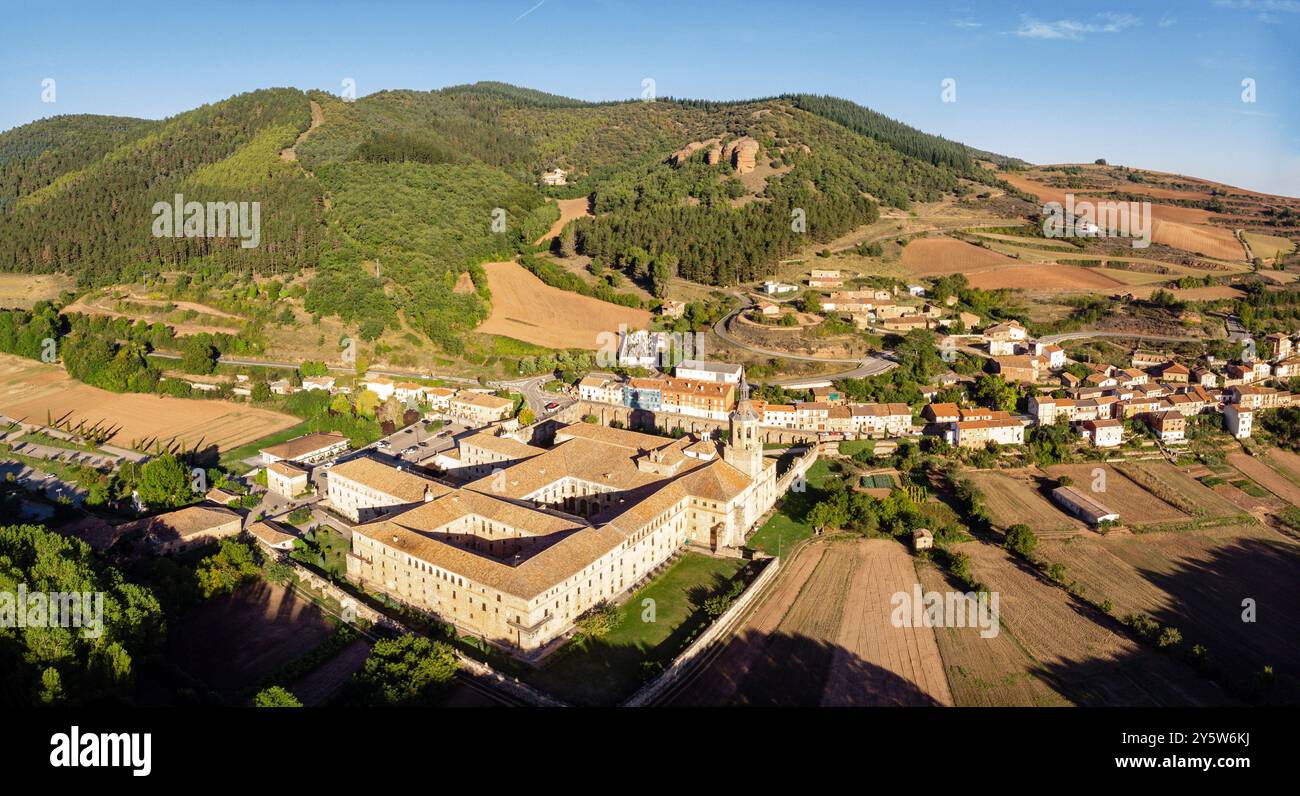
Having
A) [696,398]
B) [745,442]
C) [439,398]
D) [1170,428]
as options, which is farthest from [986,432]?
[439,398]

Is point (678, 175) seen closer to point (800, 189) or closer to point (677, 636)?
point (800, 189)

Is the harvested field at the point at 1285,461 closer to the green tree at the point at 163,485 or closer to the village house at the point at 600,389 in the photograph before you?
the village house at the point at 600,389

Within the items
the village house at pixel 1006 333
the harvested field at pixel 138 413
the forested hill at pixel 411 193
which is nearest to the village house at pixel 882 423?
the village house at pixel 1006 333

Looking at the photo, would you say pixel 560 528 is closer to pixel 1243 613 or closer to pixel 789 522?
pixel 789 522

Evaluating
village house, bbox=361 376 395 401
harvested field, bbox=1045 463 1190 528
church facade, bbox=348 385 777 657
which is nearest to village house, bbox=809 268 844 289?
harvested field, bbox=1045 463 1190 528

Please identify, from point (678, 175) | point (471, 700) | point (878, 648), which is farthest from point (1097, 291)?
point (471, 700)

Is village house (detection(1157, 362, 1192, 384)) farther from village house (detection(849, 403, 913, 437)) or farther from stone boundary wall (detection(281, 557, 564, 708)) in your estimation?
stone boundary wall (detection(281, 557, 564, 708))
